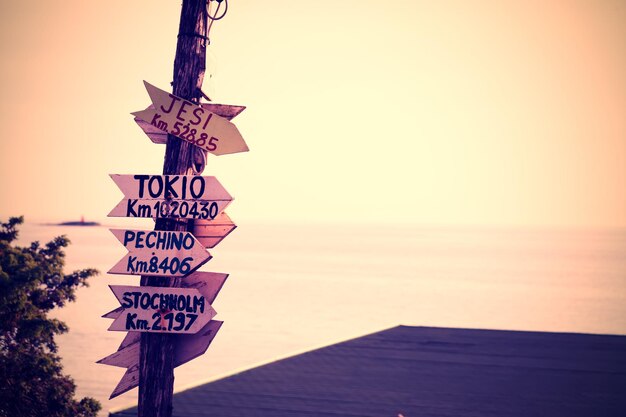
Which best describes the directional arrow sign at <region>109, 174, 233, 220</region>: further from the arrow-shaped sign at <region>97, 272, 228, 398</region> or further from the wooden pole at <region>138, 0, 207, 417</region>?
the arrow-shaped sign at <region>97, 272, 228, 398</region>

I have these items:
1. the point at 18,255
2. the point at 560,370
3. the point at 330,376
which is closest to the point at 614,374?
the point at 560,370

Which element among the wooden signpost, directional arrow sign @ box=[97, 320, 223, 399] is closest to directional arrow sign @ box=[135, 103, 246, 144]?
the wooden signpost

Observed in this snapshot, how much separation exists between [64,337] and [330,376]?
20839mm

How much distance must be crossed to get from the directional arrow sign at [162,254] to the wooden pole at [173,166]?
126 mm

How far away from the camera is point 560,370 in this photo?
12211 millimetres

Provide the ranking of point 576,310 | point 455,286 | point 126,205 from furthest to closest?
point 455,286 → point 576,310 → point 126,205

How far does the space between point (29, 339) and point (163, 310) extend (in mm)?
7632

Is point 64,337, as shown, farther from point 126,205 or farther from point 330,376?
point 126,205

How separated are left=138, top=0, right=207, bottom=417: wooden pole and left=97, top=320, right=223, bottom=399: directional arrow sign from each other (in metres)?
0.07

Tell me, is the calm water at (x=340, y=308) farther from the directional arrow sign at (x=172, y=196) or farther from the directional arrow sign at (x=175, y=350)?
the directional arrow sign at (x=172, y=196)

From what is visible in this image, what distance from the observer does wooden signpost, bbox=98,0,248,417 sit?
480 centimetres

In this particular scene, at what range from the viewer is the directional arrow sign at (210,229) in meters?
4.93

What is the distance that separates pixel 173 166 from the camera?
4.96 meters

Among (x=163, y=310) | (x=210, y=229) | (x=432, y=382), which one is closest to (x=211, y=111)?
(x=210, y=229)
